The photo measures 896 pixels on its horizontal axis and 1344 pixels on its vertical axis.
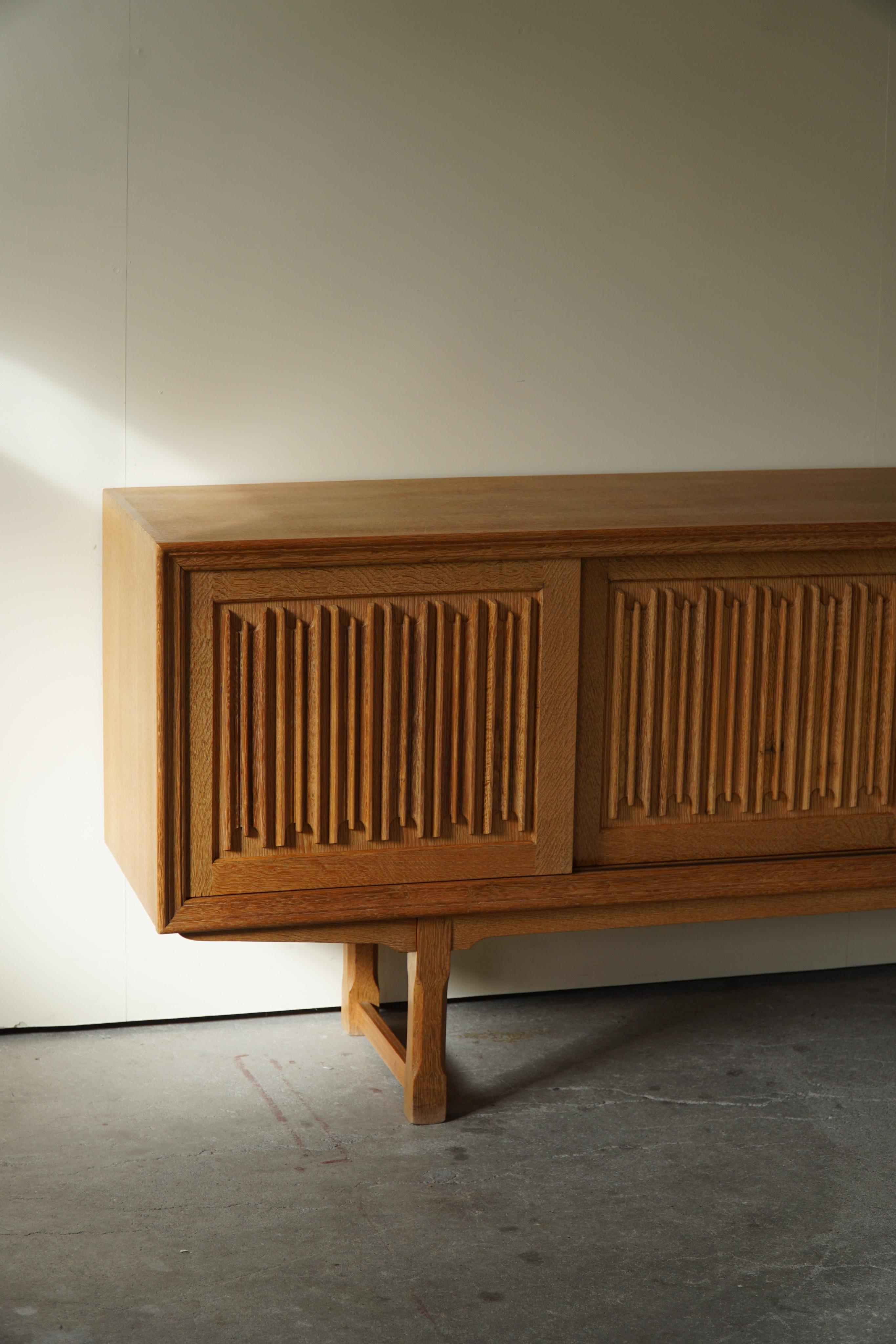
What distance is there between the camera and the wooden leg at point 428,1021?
105 inches

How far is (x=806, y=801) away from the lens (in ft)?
9.09

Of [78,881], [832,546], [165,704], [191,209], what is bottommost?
[78,881]

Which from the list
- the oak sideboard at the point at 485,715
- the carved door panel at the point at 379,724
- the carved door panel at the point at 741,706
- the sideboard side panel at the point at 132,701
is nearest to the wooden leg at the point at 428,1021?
the oak sideboard at the point at 485,715

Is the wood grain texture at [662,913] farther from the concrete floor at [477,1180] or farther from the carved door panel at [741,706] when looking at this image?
the concrete floor at [477,1180]

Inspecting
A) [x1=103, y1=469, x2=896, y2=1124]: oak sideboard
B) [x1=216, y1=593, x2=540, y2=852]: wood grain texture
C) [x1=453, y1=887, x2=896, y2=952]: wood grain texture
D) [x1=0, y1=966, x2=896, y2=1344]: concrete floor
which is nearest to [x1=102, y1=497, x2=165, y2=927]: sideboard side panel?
[x1=103, y1=469, x2=896, y2=1124]: oak sideboard

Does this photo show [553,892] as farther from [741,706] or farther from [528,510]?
[528,510]

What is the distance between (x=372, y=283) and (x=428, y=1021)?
1.45m

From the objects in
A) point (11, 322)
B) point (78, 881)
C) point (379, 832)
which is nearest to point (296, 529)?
point (379, 832)

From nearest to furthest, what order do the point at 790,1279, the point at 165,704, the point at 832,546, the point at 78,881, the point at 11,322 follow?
the point at 790,1279, the point at 165,704, the point at 832,546, the point at 11,322, the point at 78,881

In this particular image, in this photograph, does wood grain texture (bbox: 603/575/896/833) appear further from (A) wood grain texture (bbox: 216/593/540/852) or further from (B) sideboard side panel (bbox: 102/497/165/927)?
(B) sideboard side panel (bbox: 102/497/165/927)

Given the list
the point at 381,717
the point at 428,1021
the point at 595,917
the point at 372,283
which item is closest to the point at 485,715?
the point at 381,717

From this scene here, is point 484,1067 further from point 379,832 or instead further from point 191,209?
point 191,209

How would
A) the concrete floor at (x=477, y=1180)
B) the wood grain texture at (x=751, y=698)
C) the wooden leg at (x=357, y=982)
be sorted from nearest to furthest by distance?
the concrete floor at (x=477, y=1180), the wood grain texture at (x=751, y=698), the wooden leg at (x=357, y=982)

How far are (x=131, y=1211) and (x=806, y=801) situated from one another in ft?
4.52
